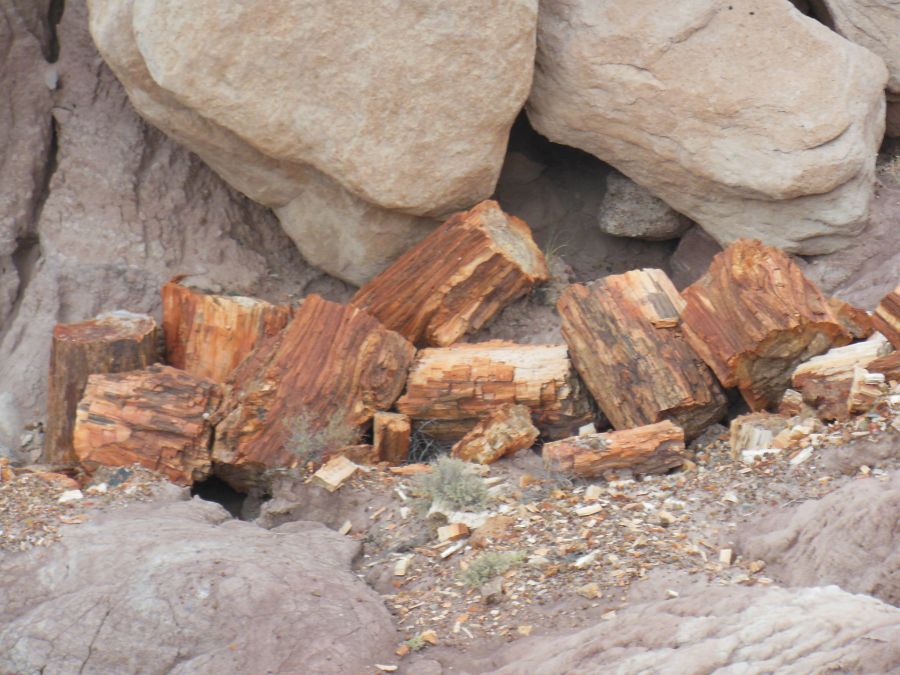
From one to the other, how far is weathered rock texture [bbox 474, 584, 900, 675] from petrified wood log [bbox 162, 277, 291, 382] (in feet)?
9.75

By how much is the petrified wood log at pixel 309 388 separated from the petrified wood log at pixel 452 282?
0.45 m

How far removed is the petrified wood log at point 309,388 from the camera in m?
5.34

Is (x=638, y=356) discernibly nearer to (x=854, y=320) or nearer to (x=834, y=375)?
(x=834, y=375)

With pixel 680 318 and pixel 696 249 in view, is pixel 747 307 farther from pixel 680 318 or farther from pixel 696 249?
pixel 696 249

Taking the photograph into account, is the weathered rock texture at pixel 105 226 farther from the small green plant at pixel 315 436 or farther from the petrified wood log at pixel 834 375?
the petrified wood log at pixel 834 375

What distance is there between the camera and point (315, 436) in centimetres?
537

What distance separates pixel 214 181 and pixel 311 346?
6.19ft

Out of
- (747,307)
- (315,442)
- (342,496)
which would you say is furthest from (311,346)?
(747,307)

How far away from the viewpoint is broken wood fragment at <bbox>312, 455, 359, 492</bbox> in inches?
199

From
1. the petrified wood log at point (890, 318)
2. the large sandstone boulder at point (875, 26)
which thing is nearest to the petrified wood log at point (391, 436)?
the petrified wood log at point (890, 318)

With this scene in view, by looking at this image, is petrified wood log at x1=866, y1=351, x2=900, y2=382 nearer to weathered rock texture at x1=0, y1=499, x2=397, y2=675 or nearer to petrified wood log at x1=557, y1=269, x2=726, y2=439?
petrified wood log at x1=557, y1=269, x2=726, y2=439

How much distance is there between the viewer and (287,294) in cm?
675

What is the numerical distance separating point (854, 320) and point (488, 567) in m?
2.41

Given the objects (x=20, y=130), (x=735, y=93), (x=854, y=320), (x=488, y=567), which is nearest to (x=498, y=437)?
(x=488, y=567)
